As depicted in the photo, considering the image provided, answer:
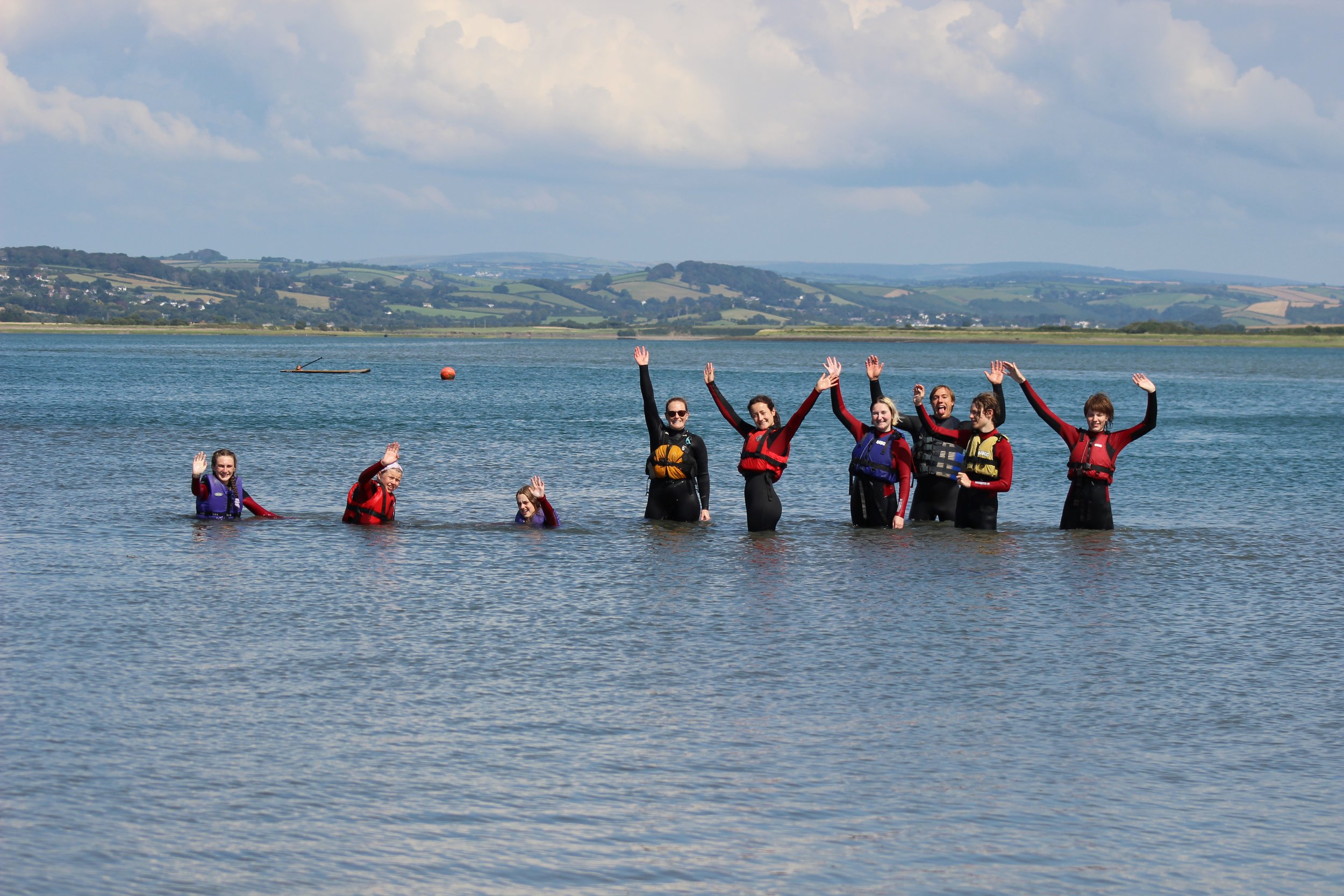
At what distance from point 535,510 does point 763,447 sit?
160 inches

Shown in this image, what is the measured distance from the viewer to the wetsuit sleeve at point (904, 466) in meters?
18.5

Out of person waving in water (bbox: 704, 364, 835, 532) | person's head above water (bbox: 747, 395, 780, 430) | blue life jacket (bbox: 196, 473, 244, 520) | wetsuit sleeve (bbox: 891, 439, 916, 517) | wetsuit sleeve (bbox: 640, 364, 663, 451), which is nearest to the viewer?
person's head above water (bbox: 747, 395, 780, 430)

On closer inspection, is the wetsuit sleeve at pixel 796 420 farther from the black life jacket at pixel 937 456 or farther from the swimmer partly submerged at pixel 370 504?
the swimmer partly submerged at pixel 370 504

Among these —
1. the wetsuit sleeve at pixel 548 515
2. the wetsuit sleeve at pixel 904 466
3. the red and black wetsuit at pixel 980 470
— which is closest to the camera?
the red and black wetsuit at pixel 980 470

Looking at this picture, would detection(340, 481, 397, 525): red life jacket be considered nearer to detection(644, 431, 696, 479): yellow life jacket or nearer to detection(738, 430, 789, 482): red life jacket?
detection(644, 431, 696, 479): yellow life jacket

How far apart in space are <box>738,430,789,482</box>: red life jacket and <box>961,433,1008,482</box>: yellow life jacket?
259 centimetres

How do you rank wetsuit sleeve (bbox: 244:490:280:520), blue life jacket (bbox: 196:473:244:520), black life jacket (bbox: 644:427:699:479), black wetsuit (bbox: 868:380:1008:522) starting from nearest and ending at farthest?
black life jacket (bbox: 644:427:699:479) < black wetsuit (bbox: 868:380:1008:522) < wetsuit sleeve (bbox: 244:490:280:520) < blue life jacket (bbox: 196:473:244:520)

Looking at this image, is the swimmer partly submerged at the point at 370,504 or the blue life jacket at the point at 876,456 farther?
the swimmer partly submerged at the point at 370,504

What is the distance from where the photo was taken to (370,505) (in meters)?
20.8

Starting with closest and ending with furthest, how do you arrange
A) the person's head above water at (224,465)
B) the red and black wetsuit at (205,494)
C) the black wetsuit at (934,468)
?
the black wetsuit at (934,468), the person's head above water at (224,465), the red and black wetsuit at (205,494)

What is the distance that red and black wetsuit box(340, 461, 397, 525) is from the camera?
67.6 ft

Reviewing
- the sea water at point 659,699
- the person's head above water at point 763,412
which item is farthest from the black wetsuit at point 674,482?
the person's head above water at point 763,412

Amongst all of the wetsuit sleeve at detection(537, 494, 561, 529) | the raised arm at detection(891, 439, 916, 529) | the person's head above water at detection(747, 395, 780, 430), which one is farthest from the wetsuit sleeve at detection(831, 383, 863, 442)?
the wetsuit sleeve at detection(537, 494, 561, 529)

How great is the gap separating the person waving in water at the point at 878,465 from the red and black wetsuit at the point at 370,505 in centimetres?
708
